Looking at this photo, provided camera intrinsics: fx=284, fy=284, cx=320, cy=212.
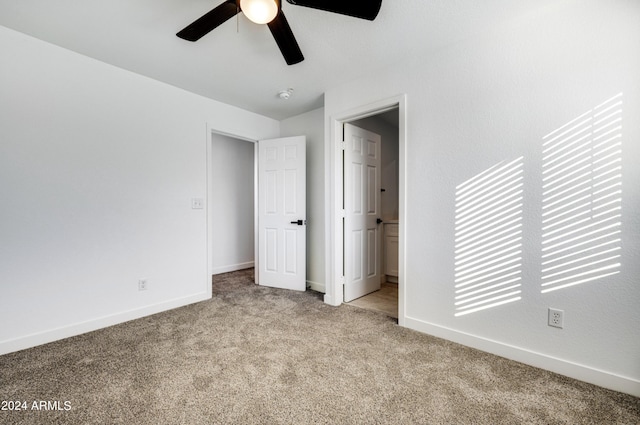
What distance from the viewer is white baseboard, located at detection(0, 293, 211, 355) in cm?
212

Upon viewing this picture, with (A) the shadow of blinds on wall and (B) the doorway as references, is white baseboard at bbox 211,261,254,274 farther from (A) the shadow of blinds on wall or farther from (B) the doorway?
(A) the shadow of blinds on wall

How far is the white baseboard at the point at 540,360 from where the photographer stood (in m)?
1.63

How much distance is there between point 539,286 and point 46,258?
3.66 metres

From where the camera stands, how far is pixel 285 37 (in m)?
1.68

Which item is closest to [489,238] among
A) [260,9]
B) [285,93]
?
[260,9]

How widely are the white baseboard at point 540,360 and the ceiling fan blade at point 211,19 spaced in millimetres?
2588

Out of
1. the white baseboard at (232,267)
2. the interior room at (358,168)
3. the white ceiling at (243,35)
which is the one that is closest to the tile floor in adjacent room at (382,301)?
the interior room at (358,168)

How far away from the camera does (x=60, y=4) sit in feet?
5.99

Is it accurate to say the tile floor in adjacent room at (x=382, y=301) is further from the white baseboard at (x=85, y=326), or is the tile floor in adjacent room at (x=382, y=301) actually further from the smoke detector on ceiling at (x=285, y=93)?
the smoke detector on ceiling at (x=285, y=93)

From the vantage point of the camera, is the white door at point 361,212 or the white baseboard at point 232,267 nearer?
the white door at point 361,212

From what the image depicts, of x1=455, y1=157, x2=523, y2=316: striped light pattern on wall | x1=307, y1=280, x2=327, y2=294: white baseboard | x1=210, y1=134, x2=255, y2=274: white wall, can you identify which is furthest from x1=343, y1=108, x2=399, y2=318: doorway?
x1=210, y1=134, x2=255, y2=274: white wall

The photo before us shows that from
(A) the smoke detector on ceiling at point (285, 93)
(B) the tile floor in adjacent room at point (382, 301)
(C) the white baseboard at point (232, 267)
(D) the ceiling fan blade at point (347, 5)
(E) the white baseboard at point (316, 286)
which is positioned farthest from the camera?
(C) the white baseboard at point (232, 267)

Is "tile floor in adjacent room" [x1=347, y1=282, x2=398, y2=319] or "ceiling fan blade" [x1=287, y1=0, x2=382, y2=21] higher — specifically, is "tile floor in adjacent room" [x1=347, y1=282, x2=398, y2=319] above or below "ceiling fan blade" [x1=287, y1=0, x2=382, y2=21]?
below

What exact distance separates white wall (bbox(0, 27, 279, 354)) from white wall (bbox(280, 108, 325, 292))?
131cm
